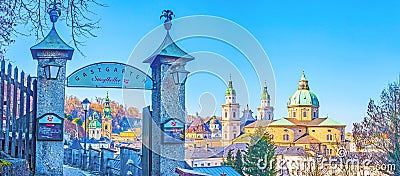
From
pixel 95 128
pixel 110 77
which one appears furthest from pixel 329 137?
pixel 110 77

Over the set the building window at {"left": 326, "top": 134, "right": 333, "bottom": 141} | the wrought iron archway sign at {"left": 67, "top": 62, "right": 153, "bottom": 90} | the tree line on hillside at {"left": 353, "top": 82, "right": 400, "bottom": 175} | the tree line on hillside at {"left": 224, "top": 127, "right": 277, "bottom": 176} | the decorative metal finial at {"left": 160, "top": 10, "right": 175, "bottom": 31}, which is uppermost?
the decorative metal finial at {"left": 160, "top": 10, "right": 175, "bottom": 31}

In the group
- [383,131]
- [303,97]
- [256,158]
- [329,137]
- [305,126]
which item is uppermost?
[303,97]

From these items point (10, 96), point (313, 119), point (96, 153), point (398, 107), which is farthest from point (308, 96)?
point (10, 96)

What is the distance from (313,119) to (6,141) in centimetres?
6801

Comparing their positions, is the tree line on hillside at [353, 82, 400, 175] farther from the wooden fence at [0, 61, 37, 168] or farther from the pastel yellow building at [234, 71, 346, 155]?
the pastel yellow building at [234, 71, 346, 155]

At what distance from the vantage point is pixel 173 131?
7.21 meters

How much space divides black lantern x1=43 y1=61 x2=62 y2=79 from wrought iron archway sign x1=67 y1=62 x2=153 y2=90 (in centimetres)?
22

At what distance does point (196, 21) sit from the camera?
19.4ft

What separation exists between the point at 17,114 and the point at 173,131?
93.5 inches

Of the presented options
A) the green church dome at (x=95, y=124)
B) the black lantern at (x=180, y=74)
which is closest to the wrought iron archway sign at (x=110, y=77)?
the black lantern at (x=180, y=74)

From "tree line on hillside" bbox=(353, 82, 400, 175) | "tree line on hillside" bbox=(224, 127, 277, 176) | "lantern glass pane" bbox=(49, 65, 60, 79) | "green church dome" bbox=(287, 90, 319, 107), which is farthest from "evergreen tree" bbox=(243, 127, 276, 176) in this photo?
"green church dome" bbox=(287, 90, 319, 107)

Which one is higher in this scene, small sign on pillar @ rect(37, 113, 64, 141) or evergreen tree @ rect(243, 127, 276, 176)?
small sign on pillar @ rect(37, 113, 64, 141)

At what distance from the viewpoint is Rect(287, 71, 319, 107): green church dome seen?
69875mm

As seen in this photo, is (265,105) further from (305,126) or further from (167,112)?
(305,126)
